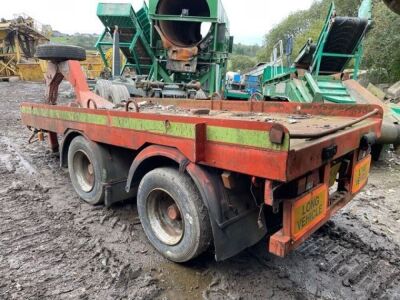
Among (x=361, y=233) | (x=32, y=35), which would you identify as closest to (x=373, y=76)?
(x=361, y=233)

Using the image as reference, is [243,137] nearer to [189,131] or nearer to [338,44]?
[189,131]

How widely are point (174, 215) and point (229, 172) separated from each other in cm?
77

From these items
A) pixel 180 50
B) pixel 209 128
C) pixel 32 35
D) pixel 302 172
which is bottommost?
pixel 302 172

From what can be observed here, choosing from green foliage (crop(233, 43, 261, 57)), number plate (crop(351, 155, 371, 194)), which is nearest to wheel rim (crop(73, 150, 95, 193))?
number plate (crop(351, 155, 371, 194))

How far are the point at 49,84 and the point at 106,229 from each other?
3073 millimetres

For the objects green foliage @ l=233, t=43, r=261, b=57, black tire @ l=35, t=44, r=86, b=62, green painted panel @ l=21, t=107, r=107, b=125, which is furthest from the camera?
green foliage @ l=233, t=43, r=261, b=57

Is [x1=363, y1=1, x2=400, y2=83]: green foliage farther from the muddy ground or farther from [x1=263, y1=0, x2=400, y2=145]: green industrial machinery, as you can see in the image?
the muddy ground

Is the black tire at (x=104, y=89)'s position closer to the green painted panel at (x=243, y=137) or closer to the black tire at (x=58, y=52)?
the black tire at (x=58, y=52)

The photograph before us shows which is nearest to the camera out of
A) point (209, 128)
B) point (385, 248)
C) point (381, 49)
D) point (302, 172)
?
point (302, 172)

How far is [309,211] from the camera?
2.23 metres

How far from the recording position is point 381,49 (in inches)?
482

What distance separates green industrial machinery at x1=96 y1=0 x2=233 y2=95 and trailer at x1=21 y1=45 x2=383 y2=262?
443 centimetres

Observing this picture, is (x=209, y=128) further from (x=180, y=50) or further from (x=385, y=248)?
(x=180, y=50)

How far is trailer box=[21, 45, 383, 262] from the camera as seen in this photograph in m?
1.97
